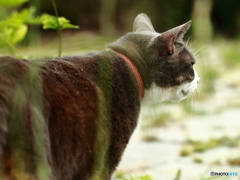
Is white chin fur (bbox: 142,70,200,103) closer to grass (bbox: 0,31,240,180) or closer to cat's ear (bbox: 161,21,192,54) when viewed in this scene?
grass (bbox: 0,31,240,180)

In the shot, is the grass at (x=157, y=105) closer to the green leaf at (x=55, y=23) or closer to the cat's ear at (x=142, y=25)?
the green leaf at (x=55, y=23)

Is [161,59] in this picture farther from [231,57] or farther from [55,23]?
[231,57]

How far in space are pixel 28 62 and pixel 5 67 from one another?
0.13 meters

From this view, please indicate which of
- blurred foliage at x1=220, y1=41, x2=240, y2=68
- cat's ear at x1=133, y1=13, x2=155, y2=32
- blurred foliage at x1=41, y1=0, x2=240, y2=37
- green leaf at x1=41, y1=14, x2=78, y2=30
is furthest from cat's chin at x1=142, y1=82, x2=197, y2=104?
blurred foliage at x1=41, y1=0, x2=240, y2=37

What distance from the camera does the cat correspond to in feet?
5.02

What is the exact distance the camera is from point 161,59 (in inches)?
90.8

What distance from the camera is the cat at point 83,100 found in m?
1.53

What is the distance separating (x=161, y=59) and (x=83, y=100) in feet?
2.08

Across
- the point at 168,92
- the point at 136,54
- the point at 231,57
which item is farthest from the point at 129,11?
the point at 136,54

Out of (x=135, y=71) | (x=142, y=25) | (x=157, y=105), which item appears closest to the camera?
(x=135, y=71)

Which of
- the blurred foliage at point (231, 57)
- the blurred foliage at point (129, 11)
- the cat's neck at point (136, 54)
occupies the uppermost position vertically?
the blurred foliage at point (129, 11)

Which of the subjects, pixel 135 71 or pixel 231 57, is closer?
pixel 135 71

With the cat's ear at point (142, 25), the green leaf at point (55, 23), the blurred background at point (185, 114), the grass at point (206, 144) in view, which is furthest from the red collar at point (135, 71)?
the grass at point (206, 144)

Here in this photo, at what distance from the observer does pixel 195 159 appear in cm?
290
